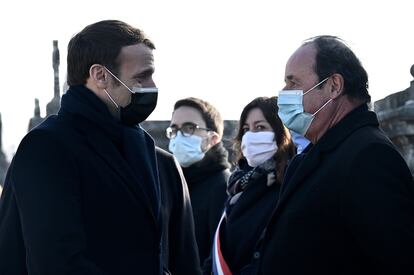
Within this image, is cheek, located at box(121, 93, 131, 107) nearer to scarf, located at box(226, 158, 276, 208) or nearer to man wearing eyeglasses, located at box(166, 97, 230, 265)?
scarf, located at box(226, 158, 276, 208)

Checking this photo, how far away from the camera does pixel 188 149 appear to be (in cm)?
716

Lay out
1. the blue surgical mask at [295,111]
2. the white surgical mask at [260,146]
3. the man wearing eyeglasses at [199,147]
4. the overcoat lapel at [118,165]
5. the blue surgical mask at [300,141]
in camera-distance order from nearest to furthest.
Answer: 1. the overcoat lapel at [118,165]
2. the blue surgical mask at [295,111]
3. the blue surgical mask at [300,141]
4. the white surgical mask at [260,146]
5. the man wearing eyeglasses at [199,147]

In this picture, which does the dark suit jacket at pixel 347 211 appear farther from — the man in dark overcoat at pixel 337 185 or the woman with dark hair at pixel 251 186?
the woman with dark hair at pixel 251 186

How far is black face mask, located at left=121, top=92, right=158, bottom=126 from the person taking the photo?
13.5ft

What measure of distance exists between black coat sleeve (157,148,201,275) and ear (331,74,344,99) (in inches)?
35.5

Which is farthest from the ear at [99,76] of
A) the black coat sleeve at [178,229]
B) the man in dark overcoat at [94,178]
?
the black coat sleeve at [178,229]

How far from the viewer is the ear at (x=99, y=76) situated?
4027 mm

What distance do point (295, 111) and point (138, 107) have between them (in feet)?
2.78

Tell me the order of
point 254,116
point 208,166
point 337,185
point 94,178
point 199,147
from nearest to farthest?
point 94,178 < point 337,185 < point 254,116 < point 208,166 < point 199,147

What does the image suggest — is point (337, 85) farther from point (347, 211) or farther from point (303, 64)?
A: point (347, 211)

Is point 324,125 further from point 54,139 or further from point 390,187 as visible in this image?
point 54,139

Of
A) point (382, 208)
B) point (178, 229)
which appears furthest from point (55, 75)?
point (382, 208)

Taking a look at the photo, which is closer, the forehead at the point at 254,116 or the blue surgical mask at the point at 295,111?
the blue surgical mask at the point at 295,111

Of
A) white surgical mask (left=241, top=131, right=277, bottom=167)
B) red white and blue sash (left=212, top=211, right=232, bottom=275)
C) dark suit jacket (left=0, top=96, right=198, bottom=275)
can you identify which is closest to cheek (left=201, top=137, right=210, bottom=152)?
white surgical mask (left=241, top=131, right=277, bottom=167)
